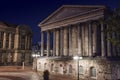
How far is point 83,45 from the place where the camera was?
38906 millimetres

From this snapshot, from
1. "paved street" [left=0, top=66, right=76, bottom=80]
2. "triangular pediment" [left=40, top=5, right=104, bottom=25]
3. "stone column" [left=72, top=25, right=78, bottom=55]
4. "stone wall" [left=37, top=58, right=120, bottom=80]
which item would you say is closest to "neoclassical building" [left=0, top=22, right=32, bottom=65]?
"paved street" [left=0, top=66, right=76, bottom=80]

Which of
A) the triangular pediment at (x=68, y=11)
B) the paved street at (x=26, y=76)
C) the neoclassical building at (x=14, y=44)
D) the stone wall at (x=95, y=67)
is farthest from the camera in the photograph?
the neoclassical building at (x=14, y=44)

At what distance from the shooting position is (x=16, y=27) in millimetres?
69438

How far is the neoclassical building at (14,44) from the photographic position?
65.3 m

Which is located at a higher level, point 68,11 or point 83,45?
point 68,11

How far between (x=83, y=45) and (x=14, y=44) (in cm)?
3720

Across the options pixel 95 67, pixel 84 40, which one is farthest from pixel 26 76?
pixel 84 40

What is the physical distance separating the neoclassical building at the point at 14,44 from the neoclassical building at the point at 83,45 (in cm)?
2134

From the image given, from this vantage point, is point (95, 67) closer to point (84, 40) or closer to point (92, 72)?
point (92, 72)

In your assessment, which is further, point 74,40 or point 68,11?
point 74,40

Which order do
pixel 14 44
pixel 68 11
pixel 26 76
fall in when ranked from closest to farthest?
pixel 26 76, pixel 68 11, pixel 14 44

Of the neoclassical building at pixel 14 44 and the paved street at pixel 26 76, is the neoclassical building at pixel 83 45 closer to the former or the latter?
the paved street at pixel 26 76

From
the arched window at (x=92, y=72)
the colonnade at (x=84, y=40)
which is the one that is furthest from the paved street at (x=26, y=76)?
the colonnade at (x=84, y=40)

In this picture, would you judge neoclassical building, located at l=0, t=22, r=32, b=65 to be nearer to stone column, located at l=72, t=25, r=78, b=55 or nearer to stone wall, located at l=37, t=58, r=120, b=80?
stone wall, located at l=37, t=58, r=120, b=80
